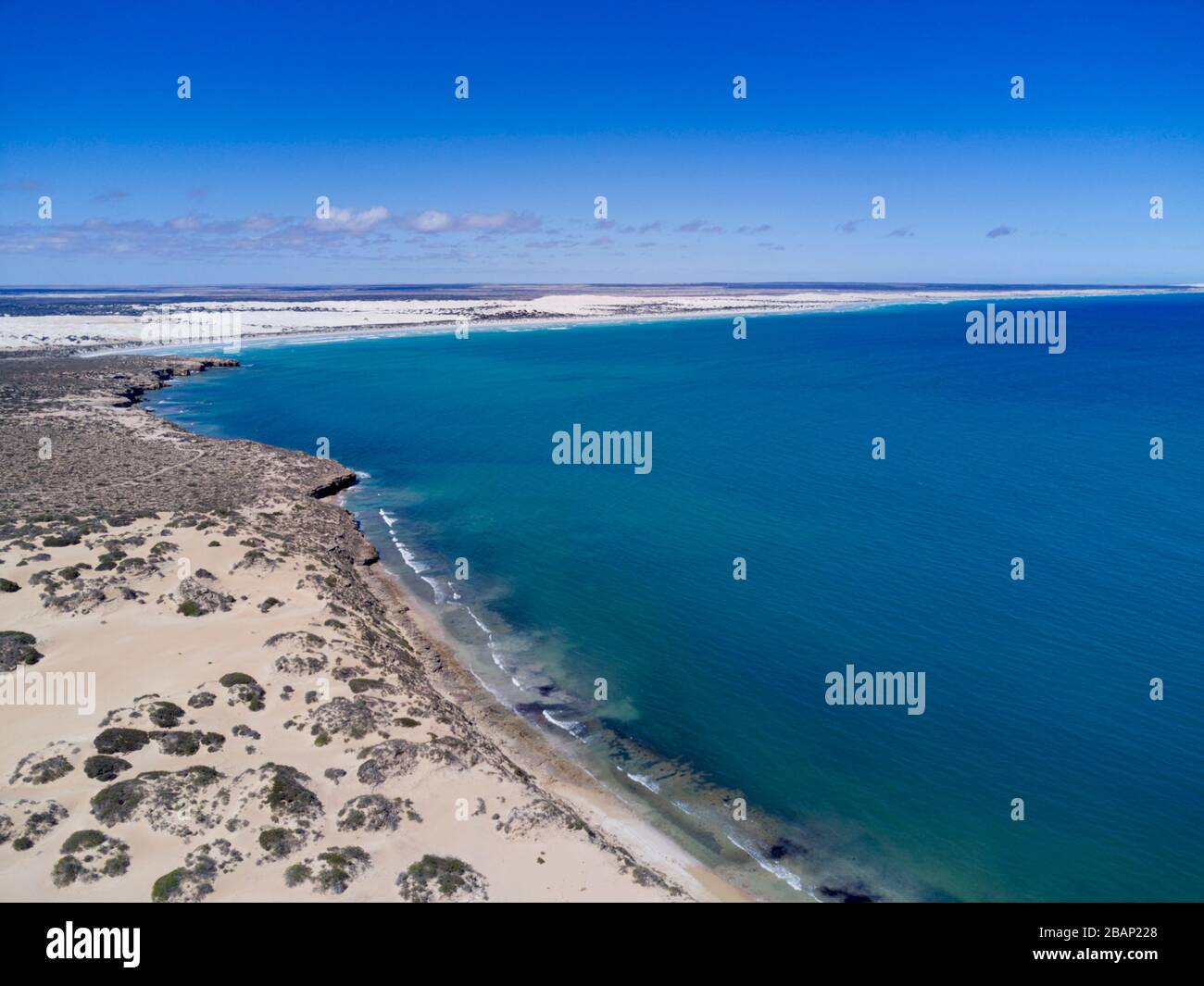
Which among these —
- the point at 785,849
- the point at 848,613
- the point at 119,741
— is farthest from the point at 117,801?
the point at 848,613

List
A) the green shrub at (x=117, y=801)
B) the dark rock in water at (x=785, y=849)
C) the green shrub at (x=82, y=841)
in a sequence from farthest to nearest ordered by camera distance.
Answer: the dark rock in water at (x=785, y=849), the green shrub at (x=117, y=801), the green shrub at (x=82, y=841)

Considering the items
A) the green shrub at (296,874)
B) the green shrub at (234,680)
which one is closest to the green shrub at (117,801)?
the green shrub at (296,874)

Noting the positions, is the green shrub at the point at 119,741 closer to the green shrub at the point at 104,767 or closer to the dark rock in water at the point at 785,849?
the green shrub at the point at 104,767

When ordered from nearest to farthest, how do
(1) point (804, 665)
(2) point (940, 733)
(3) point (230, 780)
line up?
(3) point (230, 780), (2) point (940, 733), (1) point (804, 665)

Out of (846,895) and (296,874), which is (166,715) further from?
(846,895)

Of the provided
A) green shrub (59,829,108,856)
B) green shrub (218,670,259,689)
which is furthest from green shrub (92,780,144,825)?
green shrub (218,670,259,689)

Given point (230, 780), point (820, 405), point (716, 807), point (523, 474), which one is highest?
point (820, 405)
